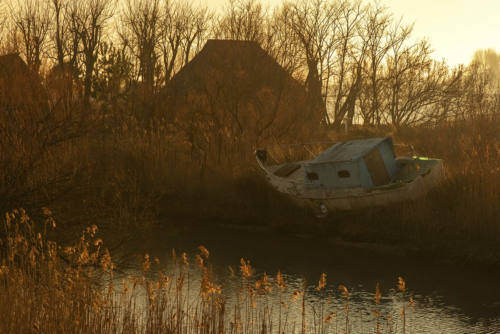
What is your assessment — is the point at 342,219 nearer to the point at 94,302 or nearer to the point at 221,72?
the point at 221,72

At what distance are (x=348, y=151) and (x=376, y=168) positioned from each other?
899mm

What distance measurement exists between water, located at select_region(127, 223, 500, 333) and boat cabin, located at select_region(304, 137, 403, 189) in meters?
1.76

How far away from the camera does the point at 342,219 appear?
645 inches

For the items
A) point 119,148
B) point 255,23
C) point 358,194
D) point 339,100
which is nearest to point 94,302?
point 358,194

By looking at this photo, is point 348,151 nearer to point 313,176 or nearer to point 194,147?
point 313,176

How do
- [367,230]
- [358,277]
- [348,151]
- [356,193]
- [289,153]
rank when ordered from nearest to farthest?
1. [358,277]
2. [367,230]
3. [356,193]
4. [348,151]
5. [289,153]

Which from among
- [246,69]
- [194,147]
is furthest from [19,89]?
[246,69]

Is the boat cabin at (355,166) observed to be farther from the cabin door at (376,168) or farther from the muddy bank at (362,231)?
the muddy bank at (362,231)

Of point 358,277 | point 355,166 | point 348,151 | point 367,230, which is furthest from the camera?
point 348,151

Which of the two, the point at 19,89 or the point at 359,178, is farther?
the point at 359,178

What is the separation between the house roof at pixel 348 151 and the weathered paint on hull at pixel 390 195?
1007 mm

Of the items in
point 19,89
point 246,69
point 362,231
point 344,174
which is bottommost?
point 362,231

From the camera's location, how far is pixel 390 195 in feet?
49.9

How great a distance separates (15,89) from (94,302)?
35.9ft
